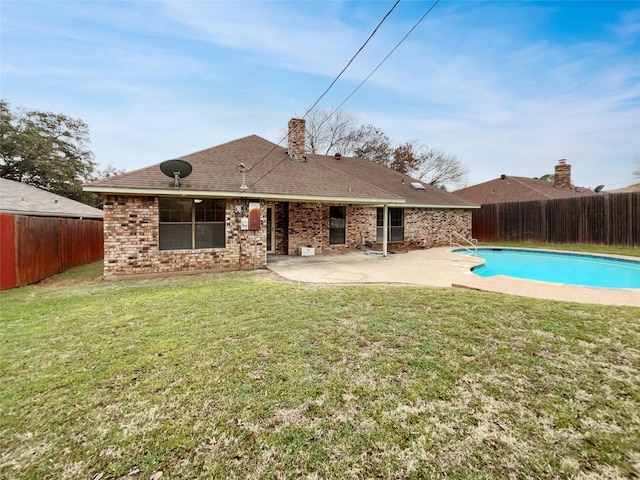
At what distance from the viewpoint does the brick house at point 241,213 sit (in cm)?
780

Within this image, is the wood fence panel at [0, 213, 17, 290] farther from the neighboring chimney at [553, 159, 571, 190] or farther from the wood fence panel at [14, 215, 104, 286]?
the neighboring chimney at [553, 159, 571, 190]

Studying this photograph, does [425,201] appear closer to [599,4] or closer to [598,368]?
[599,4]

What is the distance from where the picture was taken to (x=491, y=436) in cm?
202

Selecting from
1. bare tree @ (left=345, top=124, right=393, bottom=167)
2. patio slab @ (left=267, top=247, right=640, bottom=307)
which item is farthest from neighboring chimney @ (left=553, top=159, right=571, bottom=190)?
patio slab @ (left=267, top=247, right=640, bottom=307)

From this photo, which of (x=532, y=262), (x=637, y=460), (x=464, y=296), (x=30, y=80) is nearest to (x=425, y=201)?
(x=532, y=262)

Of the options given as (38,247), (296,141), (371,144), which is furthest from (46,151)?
(371,144)

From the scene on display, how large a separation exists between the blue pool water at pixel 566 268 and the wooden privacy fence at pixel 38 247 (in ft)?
42.8

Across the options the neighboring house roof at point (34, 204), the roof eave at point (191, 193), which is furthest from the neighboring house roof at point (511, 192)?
the neighboring house roof at point (34, 204)

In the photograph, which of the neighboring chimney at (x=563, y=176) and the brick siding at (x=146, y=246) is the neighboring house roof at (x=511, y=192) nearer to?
the neighboring chimney at (x=563, y=176)

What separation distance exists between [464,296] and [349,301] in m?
2.13

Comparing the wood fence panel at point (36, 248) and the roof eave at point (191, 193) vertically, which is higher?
the roof eave at point (191, 193)

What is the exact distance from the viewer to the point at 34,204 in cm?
1153

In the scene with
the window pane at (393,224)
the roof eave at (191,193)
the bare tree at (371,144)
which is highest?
the bare tree at (371,144)

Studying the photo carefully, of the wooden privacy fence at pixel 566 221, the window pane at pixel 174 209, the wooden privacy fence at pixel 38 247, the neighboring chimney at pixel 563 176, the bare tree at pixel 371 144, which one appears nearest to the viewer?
the wooden privacy fence at pixel 38 247
